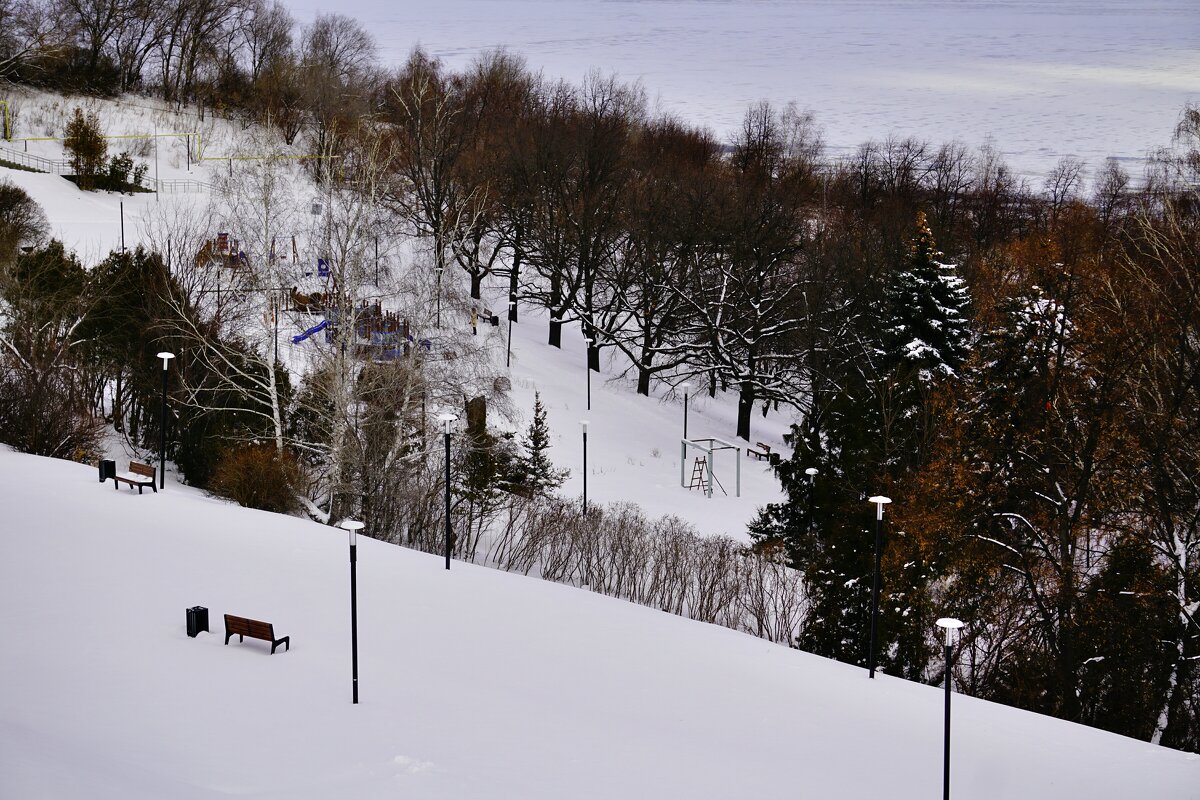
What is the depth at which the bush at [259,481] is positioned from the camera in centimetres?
2761

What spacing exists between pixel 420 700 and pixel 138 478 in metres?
11.0

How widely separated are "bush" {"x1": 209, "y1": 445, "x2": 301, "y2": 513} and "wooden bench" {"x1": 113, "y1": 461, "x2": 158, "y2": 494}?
76.0 inches

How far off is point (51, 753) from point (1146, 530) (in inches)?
864

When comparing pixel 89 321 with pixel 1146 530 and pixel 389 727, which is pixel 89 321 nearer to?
pixel 389 727

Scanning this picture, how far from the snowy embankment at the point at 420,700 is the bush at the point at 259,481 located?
3.76 metres

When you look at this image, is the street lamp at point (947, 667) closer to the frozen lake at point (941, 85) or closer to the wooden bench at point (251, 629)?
the wooden bench at point (251, 629)

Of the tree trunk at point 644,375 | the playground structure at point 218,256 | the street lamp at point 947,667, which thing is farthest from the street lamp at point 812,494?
the tree trunk at point 644,375

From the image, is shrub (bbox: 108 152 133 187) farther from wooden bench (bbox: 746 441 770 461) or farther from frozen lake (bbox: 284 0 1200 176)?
frozen lake (bbox: 284 0 1200 176)

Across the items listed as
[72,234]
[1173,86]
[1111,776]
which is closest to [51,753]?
[1111,776]

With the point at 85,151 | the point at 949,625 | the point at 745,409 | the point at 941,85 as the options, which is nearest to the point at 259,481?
the point at 949,625

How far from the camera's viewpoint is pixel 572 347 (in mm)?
54594

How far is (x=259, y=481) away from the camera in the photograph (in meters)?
27.6

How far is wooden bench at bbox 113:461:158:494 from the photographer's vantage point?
2530 centimetres

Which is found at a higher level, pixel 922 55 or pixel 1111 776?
pixel 922 55
